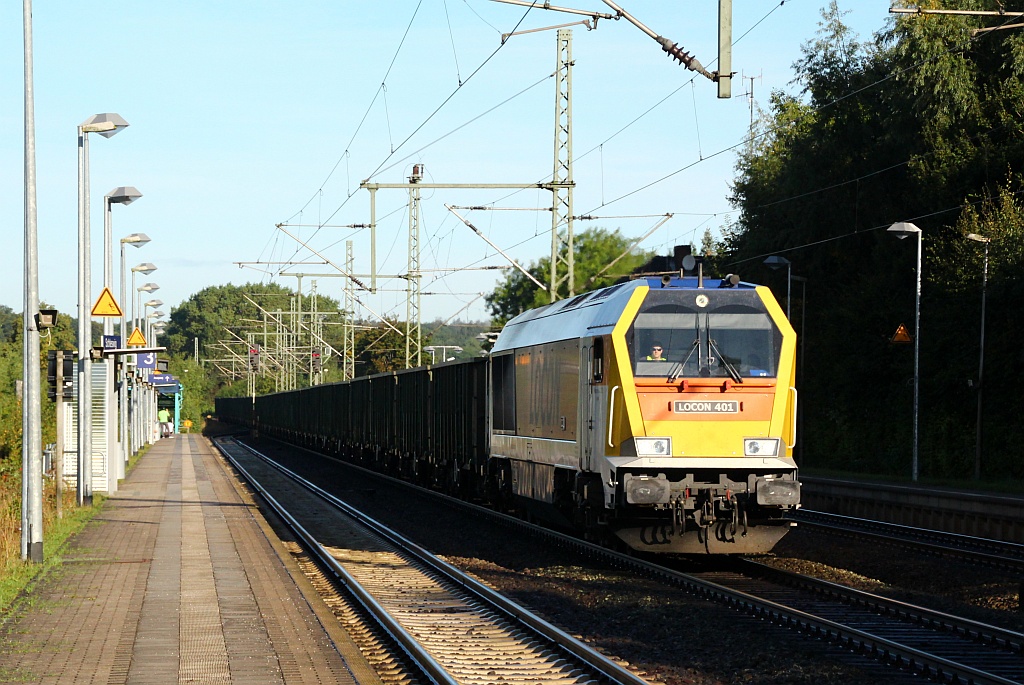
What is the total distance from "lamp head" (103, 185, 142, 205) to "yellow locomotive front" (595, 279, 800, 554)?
19455 mm

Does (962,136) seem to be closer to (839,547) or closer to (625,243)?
(839,547)

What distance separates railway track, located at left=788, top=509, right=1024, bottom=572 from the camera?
17.3 meters

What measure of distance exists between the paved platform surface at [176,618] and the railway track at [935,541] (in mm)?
8981

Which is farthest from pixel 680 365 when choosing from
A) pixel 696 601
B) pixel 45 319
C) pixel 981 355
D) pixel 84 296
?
pixel 981 355

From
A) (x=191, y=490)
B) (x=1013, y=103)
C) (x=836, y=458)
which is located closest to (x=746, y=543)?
(x=191, y=490)

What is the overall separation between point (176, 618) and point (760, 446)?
7.08 metres

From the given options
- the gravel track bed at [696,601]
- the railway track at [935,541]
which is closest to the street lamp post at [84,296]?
the gravel track bed at [696,601]

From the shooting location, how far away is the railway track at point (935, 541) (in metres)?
17.3

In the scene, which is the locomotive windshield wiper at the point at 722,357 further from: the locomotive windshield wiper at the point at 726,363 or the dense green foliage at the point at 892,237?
the dense green foliage at the point at 892,237

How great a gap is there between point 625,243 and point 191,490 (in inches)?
2825

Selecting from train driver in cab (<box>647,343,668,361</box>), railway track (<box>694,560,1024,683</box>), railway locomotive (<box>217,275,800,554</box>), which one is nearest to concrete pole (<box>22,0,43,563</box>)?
railway locomotive (<box>217,275,800,554</box>)

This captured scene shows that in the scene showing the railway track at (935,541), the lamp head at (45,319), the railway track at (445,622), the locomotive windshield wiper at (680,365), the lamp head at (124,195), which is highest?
the lamp head at (124,195)

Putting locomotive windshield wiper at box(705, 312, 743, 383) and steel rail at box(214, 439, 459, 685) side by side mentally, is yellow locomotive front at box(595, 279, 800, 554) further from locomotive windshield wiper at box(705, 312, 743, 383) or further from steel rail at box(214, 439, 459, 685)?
steel rail at box(214, 439, 459, 685)

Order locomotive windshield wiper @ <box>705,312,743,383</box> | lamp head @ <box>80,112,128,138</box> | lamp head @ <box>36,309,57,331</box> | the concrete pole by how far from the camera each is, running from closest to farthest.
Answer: locomotive windshield wiper @ <box>705,312,743,383</box>
the concrete pole
lamp head @ <box>36,309,57,331</box>
lamp head @ <box>80,112,128,138</box>
